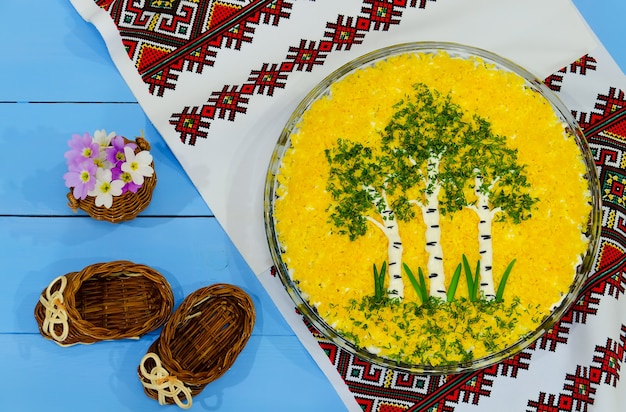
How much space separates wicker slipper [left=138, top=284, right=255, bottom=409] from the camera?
4.85 ft

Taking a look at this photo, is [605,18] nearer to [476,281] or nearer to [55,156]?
[476,281]

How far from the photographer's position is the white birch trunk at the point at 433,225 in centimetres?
141

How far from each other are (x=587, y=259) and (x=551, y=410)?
37cm

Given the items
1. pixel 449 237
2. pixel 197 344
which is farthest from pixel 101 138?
pixel 449 237

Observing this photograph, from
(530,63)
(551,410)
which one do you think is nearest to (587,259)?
(551,410)

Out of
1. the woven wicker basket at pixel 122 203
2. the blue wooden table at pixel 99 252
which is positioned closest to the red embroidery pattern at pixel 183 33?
the blue wooden table at pixel 99 252

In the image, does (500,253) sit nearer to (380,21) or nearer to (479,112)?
(479,112)

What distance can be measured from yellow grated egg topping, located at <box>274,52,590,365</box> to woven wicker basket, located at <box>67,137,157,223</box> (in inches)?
12.6

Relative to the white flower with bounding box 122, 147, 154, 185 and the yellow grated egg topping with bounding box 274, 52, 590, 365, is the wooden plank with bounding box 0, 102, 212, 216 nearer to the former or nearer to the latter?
the white flower with bounding box 122, 147, 154, 185

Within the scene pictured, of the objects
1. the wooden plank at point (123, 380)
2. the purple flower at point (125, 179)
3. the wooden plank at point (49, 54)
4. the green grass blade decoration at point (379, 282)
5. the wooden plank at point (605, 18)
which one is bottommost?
the wooden plank at point (123, 380)

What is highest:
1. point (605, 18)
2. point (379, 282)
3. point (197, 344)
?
point (605, 18)

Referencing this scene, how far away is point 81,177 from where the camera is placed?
141 centimetres

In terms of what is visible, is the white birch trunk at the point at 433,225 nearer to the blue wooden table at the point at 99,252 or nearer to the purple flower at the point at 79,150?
the blue wooden table at the point at 99,252

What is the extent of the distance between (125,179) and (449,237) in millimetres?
697
